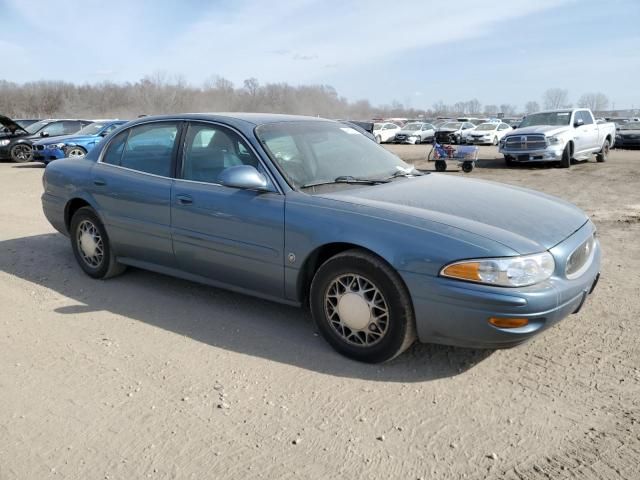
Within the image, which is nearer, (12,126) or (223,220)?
(223,220)

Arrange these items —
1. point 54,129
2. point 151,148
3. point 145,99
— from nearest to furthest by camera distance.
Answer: point 151,148, point 54,129, point 145,99

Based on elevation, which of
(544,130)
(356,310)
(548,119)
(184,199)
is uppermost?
(548,119)

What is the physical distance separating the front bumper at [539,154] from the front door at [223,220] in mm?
13307

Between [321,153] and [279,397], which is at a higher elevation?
[321,153]

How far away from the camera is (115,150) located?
5.14m

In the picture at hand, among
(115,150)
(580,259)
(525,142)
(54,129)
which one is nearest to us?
(580,259)

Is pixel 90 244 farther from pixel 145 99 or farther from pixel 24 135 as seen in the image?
pixel 145 99

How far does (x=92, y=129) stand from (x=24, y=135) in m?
3.23

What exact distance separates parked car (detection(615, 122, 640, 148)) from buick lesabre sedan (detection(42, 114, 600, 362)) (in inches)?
940

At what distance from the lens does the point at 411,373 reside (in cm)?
341

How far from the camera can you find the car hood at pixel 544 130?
15.7 m

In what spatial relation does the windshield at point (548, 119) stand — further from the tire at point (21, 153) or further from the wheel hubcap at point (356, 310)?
the tire at point (21, 153)

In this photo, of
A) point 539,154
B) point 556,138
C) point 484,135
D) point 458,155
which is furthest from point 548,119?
point 484,135

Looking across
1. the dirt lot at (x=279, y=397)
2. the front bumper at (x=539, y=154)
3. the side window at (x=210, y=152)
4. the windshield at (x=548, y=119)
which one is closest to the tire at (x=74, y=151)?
the front bumper at (x=539, y=154)
